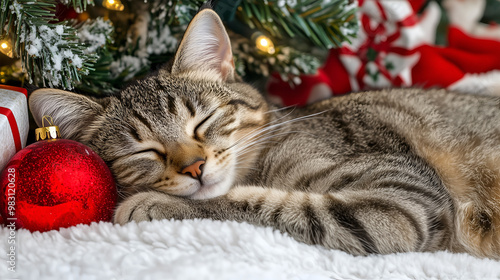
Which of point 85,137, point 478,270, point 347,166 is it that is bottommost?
point 478,270

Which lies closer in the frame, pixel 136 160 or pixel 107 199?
pixel 107 199

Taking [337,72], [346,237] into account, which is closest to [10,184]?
[346,237]

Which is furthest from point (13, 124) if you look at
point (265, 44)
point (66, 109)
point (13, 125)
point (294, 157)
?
point (265, 44)

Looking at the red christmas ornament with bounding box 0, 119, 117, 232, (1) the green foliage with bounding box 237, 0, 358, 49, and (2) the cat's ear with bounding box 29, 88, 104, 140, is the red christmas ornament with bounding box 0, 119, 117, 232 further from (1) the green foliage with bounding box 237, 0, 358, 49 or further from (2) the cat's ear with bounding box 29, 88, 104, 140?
(1) the green foliage with bounding box 237, 0, 358, 49

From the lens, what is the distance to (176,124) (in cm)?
98

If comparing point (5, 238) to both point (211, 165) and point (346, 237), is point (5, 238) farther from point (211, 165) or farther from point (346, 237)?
point (346, 237)

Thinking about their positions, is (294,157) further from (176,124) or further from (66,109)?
(66,109)

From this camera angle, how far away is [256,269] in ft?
2.10

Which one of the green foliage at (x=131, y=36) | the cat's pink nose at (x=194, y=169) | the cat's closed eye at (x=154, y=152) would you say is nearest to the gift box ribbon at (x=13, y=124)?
the green foliage at (x=131, y=36)

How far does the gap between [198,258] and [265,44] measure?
2.80 feet

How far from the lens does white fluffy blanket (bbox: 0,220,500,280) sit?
62 centimetres

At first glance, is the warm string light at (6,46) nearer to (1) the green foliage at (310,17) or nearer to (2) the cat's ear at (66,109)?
(2) the cat's ear at (66,109)

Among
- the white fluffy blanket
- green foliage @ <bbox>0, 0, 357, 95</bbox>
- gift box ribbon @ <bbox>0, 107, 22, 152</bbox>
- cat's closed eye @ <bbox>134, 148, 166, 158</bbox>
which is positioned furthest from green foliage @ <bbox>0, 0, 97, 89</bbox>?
the white fluffy blanket

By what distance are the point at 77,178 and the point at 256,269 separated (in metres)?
0.41
